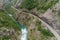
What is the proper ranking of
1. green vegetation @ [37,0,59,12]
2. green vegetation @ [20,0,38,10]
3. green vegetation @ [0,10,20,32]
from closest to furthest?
1. green vegetation @ [0,10,20,32]
2. green vegetation @ [37,0,59,12]
3. green vegetation @ [20,0,38,10]

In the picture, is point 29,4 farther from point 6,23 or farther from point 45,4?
point 6,23

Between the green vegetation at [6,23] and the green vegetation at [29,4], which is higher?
the green vegetation at [29,4]

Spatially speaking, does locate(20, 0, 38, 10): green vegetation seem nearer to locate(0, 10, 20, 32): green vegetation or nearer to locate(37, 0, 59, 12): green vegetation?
locate(37, 0, 59, 12): green vegetation

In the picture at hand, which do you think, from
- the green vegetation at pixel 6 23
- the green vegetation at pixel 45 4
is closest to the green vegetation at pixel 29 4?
the green vegetation at pixel 45 4

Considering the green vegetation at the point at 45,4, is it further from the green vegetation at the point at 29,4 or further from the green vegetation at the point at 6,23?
the green vegetation at the point at 6,23

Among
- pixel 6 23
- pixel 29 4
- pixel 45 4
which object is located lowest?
pixel 6 23

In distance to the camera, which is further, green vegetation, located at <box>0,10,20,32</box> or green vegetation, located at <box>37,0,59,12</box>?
green vegetation, located at <box>37,0,59,12</box>

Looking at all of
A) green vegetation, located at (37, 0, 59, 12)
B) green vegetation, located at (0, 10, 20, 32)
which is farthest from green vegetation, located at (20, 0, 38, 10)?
green vegetation, located at (0, 10, 20, 32)

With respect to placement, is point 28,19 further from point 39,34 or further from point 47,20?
point 39,34

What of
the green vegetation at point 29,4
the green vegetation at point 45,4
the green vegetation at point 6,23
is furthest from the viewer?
the green vegetation at point 29,4

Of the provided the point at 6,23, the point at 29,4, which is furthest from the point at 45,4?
the point at 6,23

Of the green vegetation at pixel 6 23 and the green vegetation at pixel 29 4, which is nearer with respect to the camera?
the green vegetation at pixel 6 23

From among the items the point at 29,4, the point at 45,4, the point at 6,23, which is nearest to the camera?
the point at 6,23
